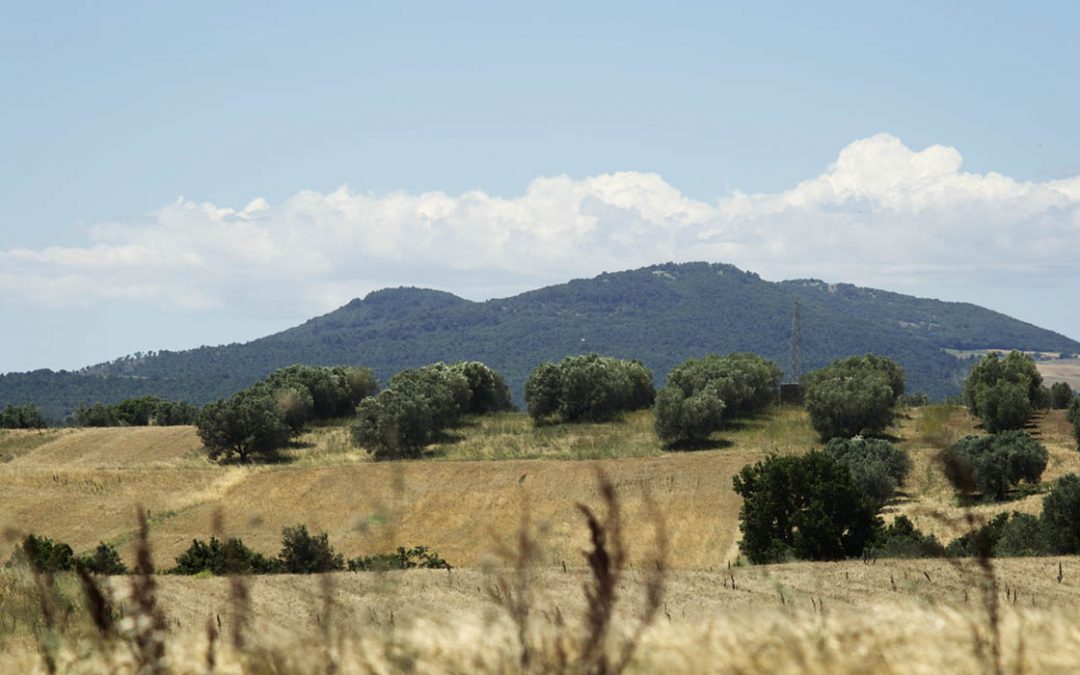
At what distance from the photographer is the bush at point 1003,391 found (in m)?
78.3

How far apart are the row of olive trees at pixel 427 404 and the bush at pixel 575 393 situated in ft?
20.6

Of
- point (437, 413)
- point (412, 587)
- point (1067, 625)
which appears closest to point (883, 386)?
point (437, 413)

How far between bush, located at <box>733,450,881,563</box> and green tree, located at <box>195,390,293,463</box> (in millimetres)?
50311

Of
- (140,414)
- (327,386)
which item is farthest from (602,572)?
(140,414)

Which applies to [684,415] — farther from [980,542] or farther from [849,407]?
[980,542]

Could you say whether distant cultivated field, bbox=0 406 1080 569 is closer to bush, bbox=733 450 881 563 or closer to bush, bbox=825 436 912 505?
bush, bbox=825 436 912 505

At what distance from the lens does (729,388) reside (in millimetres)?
87438

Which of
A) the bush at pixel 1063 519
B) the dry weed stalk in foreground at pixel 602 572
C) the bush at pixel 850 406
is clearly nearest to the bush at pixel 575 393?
the bush at pixel 850 406

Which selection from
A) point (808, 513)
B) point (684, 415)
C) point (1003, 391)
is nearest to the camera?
point (808, 513)

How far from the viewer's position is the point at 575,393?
9344cm

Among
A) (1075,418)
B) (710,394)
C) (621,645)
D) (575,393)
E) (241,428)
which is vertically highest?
(575,393)

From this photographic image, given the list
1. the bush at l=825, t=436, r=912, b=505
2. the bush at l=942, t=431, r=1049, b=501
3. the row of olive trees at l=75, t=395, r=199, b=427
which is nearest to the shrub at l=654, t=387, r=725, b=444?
the bush at l=825, t=436, r=912, b=505

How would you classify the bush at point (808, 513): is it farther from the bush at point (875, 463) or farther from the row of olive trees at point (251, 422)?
the row of olive trees at point (251, 422)

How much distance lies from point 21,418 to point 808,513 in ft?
347
